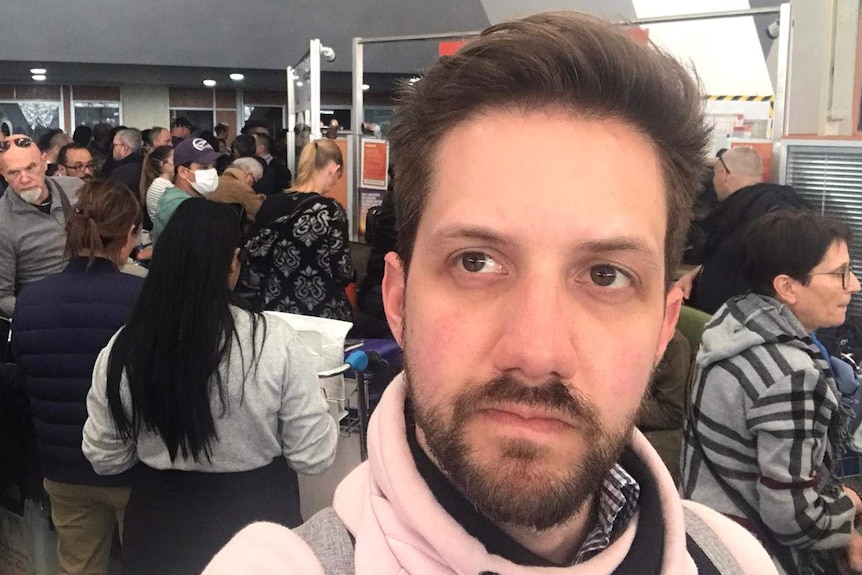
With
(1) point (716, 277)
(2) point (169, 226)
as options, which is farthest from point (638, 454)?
(1) point (716, 277)

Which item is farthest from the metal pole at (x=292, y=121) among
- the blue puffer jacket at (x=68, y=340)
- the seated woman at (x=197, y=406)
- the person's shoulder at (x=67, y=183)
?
the seated woman at (x=197, y=406)

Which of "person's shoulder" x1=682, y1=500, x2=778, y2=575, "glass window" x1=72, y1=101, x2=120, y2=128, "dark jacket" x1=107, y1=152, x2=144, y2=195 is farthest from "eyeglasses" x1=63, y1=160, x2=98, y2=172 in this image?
"glass window" x1=72, y1=101, x2=120, y2=128

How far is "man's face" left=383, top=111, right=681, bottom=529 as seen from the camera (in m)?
0.77

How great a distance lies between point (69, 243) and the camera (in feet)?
7.50

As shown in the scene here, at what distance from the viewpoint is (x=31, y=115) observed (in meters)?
14.6

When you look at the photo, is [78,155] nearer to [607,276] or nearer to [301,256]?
[301,256]

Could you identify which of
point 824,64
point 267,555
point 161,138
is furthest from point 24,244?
point 824,64

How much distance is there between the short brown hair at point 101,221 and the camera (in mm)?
2264

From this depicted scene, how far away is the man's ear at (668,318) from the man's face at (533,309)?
58mm

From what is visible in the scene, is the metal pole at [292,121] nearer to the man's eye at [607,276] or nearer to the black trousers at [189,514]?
the black trousers at [189,514]

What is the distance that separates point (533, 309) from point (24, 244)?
2.83m

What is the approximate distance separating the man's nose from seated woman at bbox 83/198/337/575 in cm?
129

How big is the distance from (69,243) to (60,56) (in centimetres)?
978

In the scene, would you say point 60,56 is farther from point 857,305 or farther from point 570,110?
point 570,110
